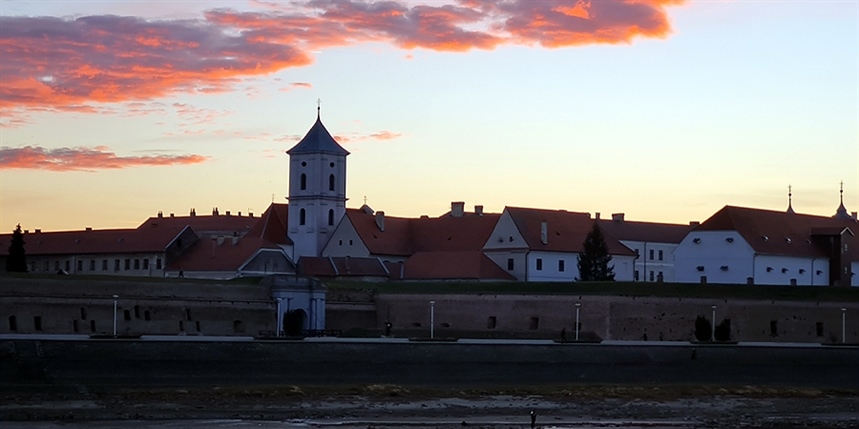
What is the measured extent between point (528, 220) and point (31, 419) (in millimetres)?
47389

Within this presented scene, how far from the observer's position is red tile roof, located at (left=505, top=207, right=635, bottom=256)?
7994cm

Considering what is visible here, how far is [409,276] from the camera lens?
7888cm

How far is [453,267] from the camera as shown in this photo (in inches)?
3027

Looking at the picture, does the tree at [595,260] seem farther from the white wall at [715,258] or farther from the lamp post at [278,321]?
the lamp post at [278,321]

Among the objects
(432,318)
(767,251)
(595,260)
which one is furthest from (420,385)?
(595,260)

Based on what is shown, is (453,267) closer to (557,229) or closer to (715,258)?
(557,229)

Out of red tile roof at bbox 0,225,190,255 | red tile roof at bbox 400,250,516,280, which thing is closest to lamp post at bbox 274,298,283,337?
red tile roof at bbox 400,250,516,280

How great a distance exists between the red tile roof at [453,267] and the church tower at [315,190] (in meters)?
10.3

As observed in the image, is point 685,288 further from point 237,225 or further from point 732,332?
→ point 237,225

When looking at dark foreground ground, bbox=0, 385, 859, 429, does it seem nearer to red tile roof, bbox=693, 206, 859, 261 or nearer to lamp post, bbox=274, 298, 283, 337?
lamp post, bbox=274, 298, 283, 337

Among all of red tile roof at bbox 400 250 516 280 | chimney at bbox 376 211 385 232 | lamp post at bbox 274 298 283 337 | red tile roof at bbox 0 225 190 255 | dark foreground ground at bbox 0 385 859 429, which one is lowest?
dark foreground ground at bbox 0 385 859 429

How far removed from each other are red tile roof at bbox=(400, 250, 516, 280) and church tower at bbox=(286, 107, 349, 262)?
1035 cm

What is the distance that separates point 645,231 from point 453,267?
30638mm

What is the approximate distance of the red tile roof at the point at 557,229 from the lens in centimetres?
7994
